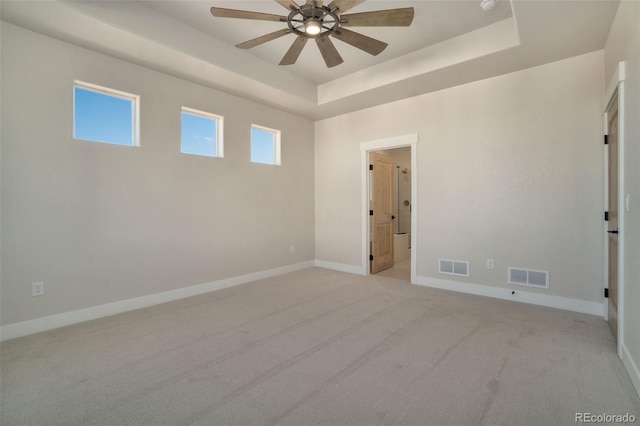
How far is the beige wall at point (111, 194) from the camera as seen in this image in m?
2.81

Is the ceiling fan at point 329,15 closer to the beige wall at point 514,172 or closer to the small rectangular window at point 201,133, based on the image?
the small rectangular window at point 201,133

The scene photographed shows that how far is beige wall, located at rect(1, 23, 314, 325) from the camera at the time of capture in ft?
9.21

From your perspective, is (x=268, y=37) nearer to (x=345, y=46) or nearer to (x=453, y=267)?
(x=345, y=46)

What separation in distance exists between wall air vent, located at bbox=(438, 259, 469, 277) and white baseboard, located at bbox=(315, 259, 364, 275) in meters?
1.40

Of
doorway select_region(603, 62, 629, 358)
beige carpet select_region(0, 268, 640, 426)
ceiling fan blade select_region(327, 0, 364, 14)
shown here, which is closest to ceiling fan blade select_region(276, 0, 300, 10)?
ceiling fan blade select_region(327, 0, 364, 14)

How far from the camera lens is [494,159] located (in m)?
3.89

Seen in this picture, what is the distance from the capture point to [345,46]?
12.2 feet

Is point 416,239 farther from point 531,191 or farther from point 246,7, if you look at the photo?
point 246,7

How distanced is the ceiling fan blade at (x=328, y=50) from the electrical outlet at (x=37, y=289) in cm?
346

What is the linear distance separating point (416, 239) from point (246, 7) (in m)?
3.64

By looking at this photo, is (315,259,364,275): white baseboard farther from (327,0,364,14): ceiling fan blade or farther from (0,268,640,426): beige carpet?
(327,0,364,14): ceiling fan blade

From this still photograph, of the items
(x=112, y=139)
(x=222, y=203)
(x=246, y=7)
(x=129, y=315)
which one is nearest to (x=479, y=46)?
(x=246, y=7)

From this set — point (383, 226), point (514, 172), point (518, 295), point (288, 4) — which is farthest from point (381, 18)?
point (383, 226)

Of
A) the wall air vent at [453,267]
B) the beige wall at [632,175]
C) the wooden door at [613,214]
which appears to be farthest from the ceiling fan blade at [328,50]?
the wall air vent at [453,267]
